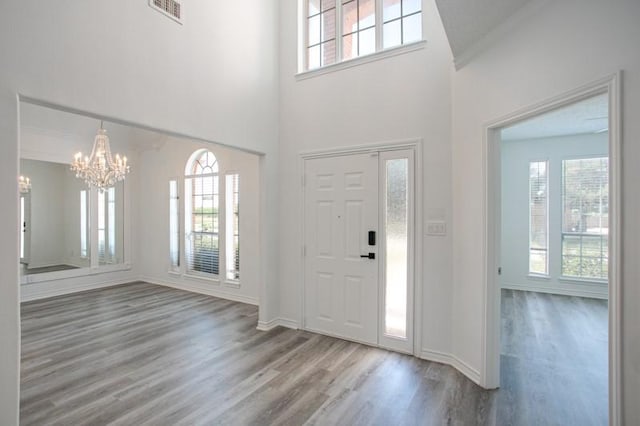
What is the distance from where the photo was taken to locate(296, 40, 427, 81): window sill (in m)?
3.27

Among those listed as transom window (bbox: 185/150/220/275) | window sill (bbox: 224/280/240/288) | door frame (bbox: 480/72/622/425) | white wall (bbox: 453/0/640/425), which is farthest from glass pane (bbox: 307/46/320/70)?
window sill (bbox: 224/280/240/288)

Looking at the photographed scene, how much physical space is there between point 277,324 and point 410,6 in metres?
4.11

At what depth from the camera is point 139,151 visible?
6.79 meters

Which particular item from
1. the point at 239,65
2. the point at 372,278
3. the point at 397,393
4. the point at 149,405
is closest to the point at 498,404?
the point at 397,393

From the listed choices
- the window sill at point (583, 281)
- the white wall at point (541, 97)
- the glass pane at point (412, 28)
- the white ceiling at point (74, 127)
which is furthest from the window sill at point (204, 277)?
the window sill at point (583, 281)

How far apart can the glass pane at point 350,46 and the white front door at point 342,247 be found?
1.30 metres

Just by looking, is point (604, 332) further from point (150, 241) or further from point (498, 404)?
point (150, 241)

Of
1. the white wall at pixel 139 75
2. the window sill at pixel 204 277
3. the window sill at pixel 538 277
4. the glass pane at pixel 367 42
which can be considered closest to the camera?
the white wall at pixel 139 75

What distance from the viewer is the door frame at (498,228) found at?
1.58m

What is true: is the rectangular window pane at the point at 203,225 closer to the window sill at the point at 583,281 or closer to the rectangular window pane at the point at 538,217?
the rectangular window pane at the point at 538,217

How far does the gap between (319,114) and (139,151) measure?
4.87 meters

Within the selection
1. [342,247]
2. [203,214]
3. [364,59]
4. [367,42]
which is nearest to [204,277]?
[203,214]

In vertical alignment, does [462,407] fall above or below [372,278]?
below

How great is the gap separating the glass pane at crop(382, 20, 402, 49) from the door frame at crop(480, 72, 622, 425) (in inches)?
61.2
